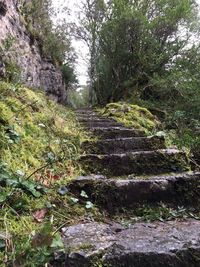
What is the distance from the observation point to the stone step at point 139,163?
324 cm

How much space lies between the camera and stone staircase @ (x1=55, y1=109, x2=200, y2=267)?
1.82 m

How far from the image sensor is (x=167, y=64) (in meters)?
11.2

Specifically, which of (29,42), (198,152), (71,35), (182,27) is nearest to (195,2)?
(182,27)

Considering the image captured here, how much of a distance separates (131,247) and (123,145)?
207 centimetres

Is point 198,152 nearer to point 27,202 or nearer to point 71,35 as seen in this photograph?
point 27,202

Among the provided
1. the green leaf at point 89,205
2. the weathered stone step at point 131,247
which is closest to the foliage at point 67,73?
the green leaf at point 89,205

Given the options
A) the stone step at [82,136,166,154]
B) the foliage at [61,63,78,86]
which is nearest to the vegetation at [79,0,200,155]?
the foliage at [61,63,78,86]

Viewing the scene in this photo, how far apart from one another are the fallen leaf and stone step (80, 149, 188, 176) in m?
1.04

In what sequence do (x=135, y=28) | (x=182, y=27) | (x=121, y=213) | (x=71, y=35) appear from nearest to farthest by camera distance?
(x=121, y=213) < (x=135, y=28) < (x=182, y=27) < (x=71, y=35)

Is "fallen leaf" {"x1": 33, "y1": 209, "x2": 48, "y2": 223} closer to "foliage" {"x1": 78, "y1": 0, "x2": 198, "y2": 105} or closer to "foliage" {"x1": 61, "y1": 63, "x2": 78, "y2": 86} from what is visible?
"foliage" {"x1": 78, "y1": 0, "x2": 198, "y2": 105}

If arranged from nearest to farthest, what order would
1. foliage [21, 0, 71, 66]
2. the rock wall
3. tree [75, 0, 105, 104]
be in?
the rock wall → foliage [21, 0, 71, 66] → tree [75, 0, 105, 104]

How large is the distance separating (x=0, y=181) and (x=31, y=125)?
148 cm

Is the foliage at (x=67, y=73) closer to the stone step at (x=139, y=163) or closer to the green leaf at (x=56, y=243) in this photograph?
the stone step at (x=139, y=163)

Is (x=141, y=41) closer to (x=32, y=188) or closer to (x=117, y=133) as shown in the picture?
(x=117, y=133)
